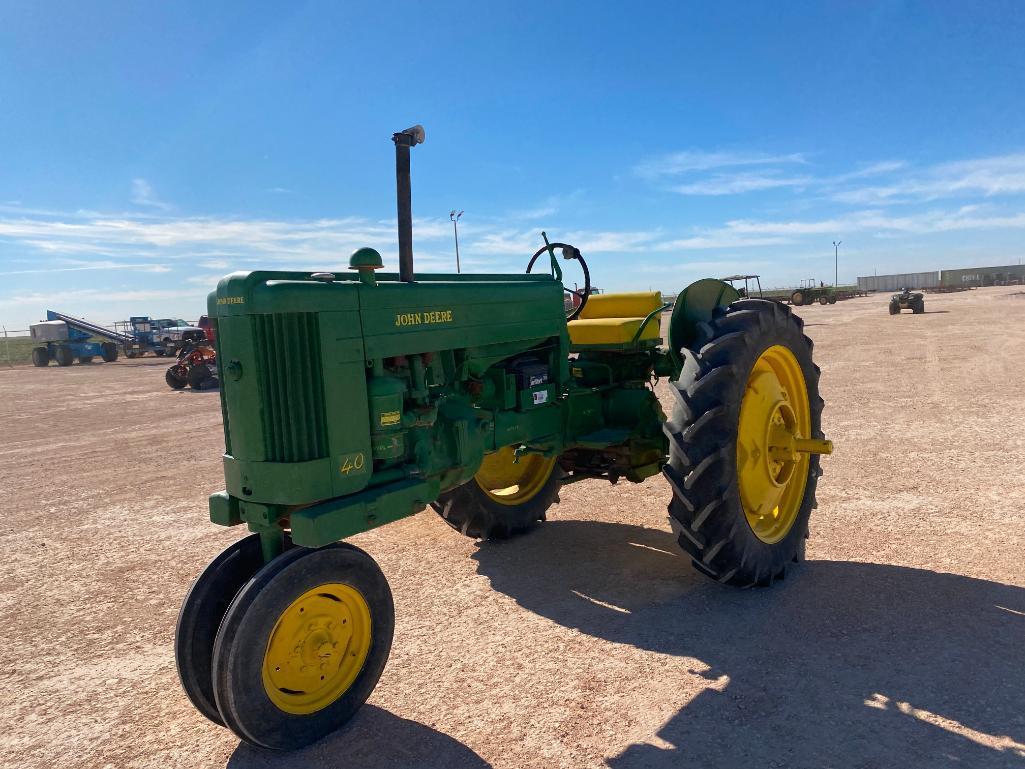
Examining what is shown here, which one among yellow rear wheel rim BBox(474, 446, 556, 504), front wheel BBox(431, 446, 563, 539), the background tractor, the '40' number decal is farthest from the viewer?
the background tractor

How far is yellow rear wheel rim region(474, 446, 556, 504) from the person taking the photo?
204 inches

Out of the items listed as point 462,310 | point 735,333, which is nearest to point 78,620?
point 462,310


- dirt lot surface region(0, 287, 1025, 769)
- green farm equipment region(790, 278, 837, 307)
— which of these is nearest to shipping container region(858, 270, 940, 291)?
green farm equipment region(790, 278, 837, 307)

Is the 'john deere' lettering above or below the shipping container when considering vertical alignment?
below

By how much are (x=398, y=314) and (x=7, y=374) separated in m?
30.1

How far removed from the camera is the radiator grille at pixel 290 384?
2.92m

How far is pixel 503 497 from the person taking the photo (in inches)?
209

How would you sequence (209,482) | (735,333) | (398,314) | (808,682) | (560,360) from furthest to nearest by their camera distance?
(209,482), (560,360), (735,333), (398,314), (808,682)

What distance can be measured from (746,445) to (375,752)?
8.52 feet

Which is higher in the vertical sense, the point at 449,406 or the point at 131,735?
the point at 449,406

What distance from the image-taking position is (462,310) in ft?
12.2

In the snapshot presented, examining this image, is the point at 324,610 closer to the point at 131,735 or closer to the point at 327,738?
the point at 327,738

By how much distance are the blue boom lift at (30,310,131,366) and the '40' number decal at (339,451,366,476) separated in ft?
108

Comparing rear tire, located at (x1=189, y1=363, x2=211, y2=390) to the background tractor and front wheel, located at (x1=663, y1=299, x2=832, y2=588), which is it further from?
the background tractor
